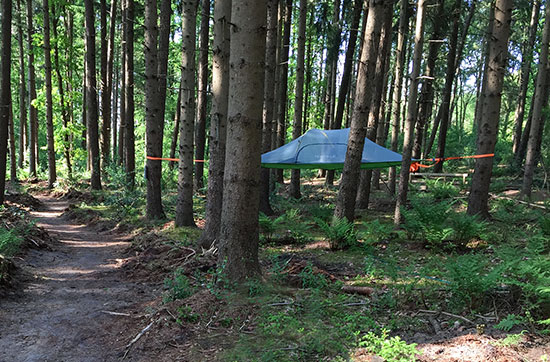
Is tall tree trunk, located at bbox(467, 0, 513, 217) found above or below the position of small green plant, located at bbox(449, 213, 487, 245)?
above

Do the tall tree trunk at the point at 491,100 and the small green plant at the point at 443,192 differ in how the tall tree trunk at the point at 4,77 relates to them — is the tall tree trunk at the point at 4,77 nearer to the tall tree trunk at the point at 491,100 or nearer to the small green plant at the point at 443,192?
the tall tree trunk at the point at 491,100

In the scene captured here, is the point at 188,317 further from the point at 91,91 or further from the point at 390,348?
the point at 91,91

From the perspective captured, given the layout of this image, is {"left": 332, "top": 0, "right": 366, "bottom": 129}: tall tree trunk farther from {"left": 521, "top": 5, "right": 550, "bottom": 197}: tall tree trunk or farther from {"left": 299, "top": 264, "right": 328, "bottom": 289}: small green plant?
{"left": 299, "top": 264, "right": 328, "bottom": 289}: small green plant

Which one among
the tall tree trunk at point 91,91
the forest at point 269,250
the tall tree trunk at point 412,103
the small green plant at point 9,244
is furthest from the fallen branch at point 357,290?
the tall tree trunk at point 91,91

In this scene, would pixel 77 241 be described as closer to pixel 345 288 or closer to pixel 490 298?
pixel 345 288

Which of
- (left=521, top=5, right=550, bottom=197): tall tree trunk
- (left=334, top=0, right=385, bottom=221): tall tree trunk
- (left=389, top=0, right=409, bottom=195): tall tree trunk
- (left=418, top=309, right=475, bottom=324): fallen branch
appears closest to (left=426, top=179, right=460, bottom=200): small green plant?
(left=389, top=0, right=409, bottom=195): tall tree trunk

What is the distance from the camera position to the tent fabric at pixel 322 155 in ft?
27.7

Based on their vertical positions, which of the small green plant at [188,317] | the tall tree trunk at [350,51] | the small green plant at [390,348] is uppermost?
the tall tree trunk at [350,51]

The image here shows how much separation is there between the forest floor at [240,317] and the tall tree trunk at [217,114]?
2.33 ft

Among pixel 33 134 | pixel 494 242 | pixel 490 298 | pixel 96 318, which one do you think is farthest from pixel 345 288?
pixel 33 134

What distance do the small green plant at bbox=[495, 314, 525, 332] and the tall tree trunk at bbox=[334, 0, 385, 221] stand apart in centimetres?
382

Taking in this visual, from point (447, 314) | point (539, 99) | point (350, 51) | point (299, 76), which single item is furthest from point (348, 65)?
point (447, 314)

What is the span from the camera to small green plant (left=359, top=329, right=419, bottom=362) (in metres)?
2.53

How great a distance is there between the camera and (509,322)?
2.63m
